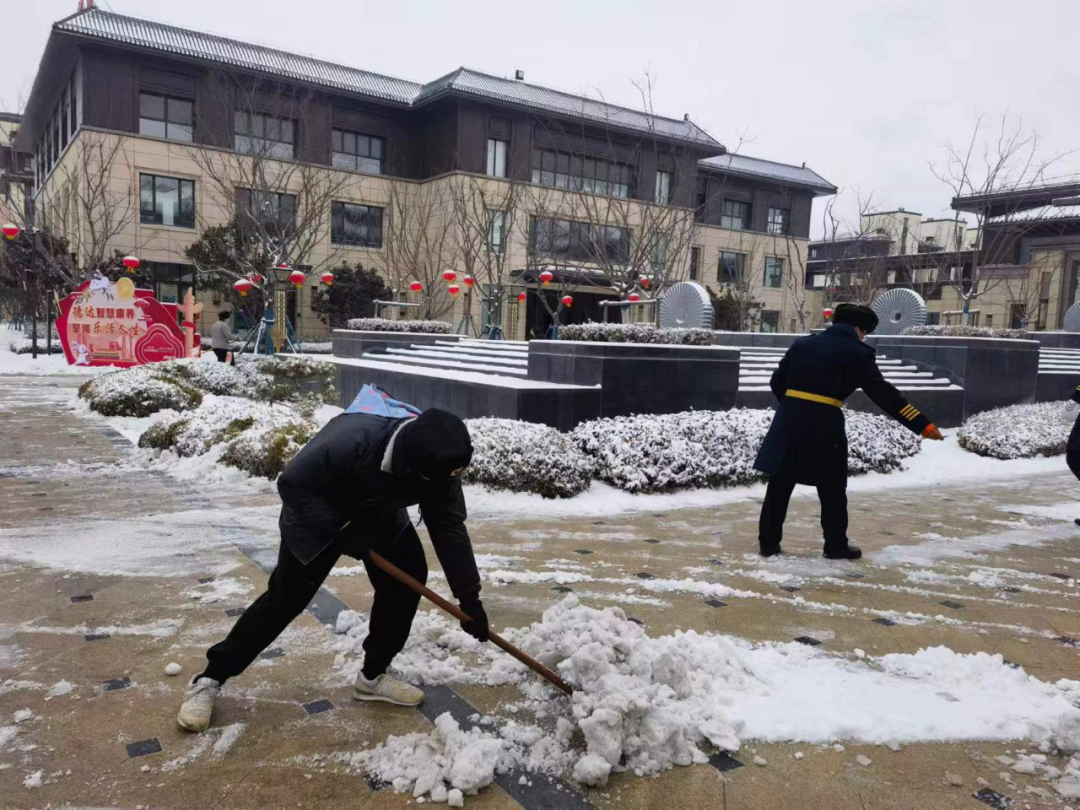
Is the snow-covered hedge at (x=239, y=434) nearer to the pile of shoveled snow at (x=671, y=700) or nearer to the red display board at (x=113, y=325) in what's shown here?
the pile of shoveled snow at (x=671, y=700)

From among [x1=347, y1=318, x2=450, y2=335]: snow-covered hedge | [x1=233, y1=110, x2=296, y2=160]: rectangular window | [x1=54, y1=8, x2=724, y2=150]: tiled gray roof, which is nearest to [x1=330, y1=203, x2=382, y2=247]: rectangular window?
[x1=233, y1=110, x2=296, y2=160]: rectangular window

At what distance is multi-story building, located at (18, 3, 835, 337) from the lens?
23.6m

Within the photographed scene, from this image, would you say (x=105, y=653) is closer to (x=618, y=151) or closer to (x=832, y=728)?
(x=832, y=728)

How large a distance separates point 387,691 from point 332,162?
27776 mm

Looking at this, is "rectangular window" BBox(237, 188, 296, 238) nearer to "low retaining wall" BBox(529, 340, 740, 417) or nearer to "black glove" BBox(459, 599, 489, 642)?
"low retaining wall" BBox(529, 340, 740, 417)

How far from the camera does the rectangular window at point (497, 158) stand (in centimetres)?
2931

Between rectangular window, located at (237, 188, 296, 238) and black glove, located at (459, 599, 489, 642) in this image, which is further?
rectangular window, located at (237, 188, 296, 238)

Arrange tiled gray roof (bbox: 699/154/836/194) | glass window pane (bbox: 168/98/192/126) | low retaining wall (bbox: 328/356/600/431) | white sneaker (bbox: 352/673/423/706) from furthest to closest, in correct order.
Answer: tiled gray roof (bbox: 699/154/836/194)
glass window pane (bbox: 168/98/192/126)
low retaining wall (bbox: 328/356/600/431)
white sneaker (bbox: 352/673/423/706)

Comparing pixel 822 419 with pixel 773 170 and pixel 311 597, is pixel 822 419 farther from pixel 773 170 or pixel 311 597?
Answer: pixel 773 170

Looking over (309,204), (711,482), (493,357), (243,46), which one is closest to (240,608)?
(711,482)

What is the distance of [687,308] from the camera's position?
478 inches

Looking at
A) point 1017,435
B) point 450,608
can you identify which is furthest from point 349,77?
point 450,608

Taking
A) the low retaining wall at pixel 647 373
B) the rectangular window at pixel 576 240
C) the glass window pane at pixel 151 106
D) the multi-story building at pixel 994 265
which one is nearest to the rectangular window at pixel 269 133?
the glass window pane at pixel 151 106

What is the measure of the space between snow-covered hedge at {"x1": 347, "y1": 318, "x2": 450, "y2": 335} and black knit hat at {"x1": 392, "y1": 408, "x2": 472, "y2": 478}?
14.4 meters
